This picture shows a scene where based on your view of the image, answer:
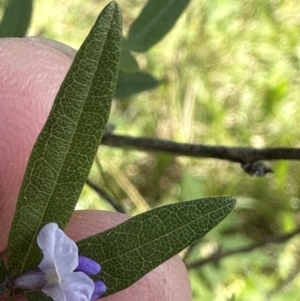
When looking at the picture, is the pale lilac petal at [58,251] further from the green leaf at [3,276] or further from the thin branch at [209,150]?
the thin branch at [209,150]

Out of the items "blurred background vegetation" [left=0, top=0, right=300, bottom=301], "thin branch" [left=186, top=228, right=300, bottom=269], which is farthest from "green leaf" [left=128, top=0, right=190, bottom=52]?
"blurred background vegetation" [left=0, top=0, right=300, bottom=301]

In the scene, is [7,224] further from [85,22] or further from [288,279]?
[85,22]

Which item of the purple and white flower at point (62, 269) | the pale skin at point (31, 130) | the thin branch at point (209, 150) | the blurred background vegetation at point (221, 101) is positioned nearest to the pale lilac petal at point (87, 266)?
the purple and white flower at point (62, 269)

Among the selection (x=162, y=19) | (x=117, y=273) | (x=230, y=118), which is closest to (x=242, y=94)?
(x=230, y=118)

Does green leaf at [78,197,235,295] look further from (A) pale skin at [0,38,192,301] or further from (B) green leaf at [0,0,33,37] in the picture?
(B) green leaf at [0,0,33,37]

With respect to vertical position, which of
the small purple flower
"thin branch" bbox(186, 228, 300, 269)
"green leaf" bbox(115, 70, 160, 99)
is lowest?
"thin branch" bbox(186, 228, 300, 269)
